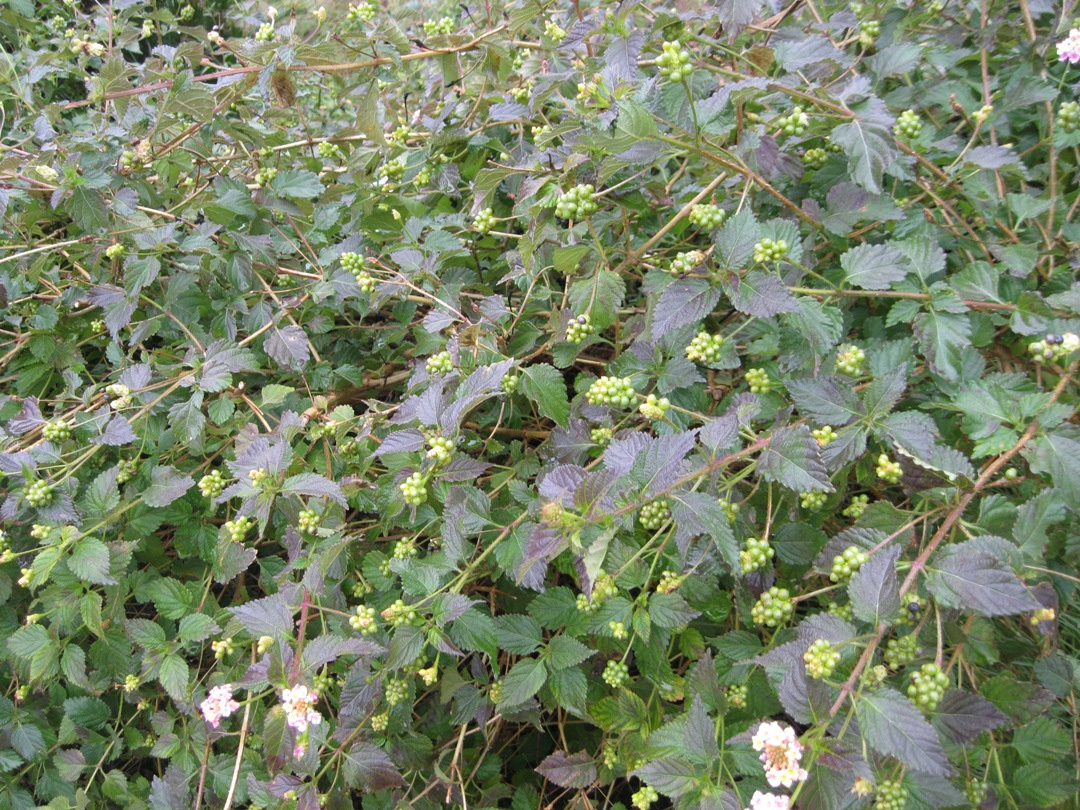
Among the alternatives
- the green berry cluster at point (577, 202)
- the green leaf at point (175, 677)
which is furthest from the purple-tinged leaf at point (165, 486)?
the green berry cluster at point (577, 202)

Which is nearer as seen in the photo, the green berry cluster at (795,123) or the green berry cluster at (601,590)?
the green berry cluster at (601,590)

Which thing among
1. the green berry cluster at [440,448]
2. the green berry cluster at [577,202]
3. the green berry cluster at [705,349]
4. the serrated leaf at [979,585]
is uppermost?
the green berry cluster at [577,202]

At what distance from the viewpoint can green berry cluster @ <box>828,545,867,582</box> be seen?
1112 millimetres

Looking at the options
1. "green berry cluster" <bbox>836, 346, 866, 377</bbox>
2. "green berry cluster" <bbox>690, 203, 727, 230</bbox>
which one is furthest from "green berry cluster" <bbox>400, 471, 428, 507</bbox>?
"green berry cluster" <bbox>836, 346, 866, 377</bbox>

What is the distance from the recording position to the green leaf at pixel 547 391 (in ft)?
4.82

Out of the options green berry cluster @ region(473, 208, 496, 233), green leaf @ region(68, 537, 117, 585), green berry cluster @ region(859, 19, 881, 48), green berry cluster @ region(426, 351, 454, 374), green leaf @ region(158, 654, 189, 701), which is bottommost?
green leaf @ region(158, 654, 189, 701)

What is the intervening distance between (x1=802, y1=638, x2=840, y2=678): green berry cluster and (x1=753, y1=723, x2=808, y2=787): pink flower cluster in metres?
0.09

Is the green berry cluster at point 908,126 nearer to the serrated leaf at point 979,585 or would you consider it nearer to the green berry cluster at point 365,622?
the serrated leaf at point 979,585

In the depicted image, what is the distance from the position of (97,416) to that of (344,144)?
1.09 metres

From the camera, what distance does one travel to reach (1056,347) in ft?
4.09

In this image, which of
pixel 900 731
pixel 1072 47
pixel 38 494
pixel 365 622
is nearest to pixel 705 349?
pixel 900 731

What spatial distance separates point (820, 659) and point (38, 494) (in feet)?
5.65

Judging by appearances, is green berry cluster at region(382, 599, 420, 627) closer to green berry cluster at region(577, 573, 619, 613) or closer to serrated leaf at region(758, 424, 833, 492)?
green berry cluster at region(577, 573, 619, 613)

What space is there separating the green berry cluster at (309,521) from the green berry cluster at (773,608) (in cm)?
90
